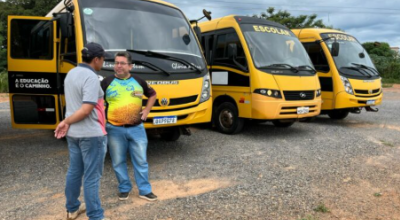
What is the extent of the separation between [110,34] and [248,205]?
311 centimetres

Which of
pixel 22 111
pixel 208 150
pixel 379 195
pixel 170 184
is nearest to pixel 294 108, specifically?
pixel 208 150

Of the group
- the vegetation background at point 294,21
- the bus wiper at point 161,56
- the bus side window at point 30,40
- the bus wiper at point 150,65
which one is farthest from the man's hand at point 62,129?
the vegetation background at point 294,21

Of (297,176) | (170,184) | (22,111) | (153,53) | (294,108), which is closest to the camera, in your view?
(170,184)

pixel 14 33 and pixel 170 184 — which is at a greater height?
pixel 14 33

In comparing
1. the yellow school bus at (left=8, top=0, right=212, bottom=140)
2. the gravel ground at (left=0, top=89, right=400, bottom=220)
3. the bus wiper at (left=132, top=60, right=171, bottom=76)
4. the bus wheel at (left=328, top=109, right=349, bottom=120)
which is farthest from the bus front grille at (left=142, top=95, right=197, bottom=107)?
the bus wheel at (left=328, top=109, right=349, bottom=120)

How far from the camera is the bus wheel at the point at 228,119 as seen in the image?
735 cm

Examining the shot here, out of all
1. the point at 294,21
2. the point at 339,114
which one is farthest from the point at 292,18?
the point at 339,114

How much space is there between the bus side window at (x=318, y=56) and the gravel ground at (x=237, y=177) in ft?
6.84

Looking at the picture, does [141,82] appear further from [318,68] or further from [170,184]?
[318,68]

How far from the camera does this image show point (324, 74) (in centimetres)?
887

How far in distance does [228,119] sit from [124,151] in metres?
3.97

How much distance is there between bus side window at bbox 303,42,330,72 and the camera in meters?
8.89

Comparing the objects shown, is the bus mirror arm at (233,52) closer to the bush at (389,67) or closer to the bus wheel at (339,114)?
the bus wheel at (339,114)

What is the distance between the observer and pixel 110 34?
502 cm
